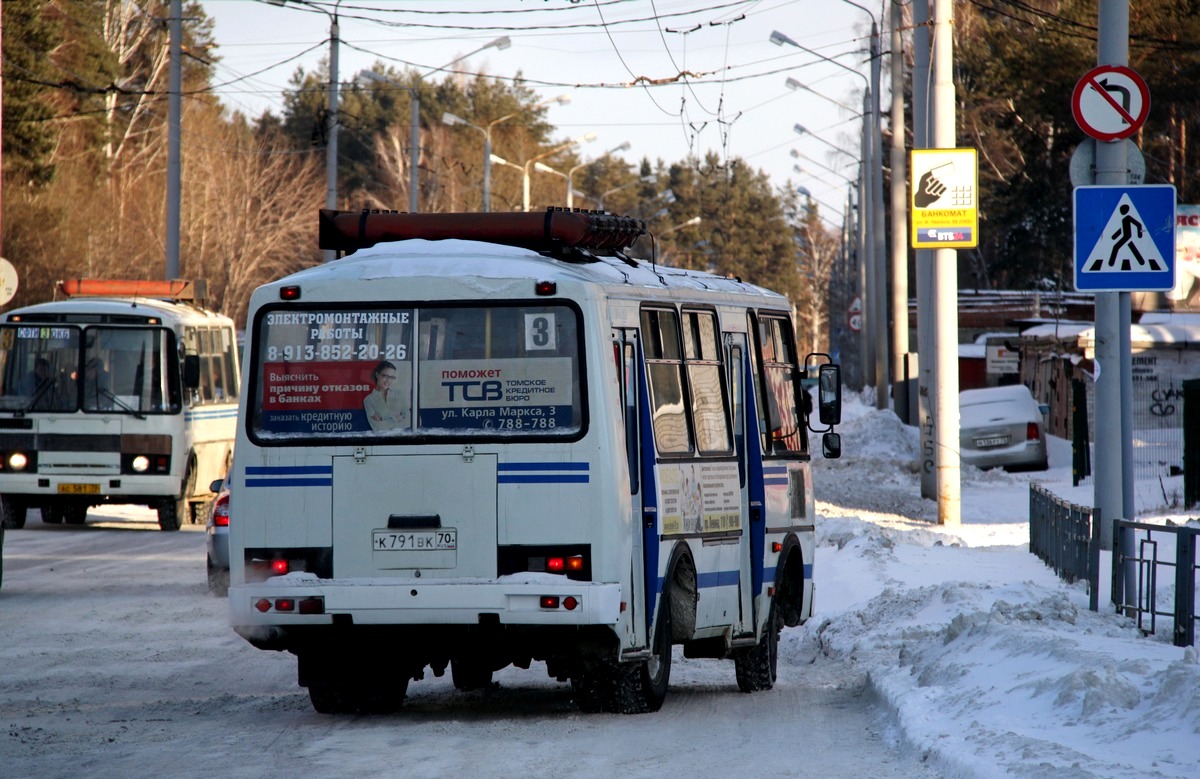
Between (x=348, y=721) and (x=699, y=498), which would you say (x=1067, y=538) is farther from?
(x=348, y=721)

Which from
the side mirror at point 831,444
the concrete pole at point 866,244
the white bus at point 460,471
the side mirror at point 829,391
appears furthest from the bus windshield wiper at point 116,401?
the concrete pole at point 866,244

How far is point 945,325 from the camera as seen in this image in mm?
23672

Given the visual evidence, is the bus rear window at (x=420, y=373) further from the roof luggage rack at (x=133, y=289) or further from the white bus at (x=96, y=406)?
the roof luggage rack at (x=133, y=289)

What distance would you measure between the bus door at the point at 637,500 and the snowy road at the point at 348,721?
632mm

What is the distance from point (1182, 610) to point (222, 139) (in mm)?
63710

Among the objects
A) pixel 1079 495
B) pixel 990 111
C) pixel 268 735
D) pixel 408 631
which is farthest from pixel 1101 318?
pixel 990 111

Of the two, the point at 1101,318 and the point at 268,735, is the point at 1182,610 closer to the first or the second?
the point at 1101,318

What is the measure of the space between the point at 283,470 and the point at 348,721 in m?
1.43

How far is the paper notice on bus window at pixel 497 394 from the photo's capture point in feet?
31.0

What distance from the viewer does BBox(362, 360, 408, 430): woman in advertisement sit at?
9.57 meters

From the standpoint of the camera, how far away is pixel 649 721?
9812 millimetres

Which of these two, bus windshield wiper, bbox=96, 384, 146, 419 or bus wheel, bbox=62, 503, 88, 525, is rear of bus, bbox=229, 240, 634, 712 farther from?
bus wheel, bbox=62, 503, 88, 525

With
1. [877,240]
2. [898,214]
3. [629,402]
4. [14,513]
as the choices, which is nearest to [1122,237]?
[629,402]

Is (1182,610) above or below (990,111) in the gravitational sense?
below
